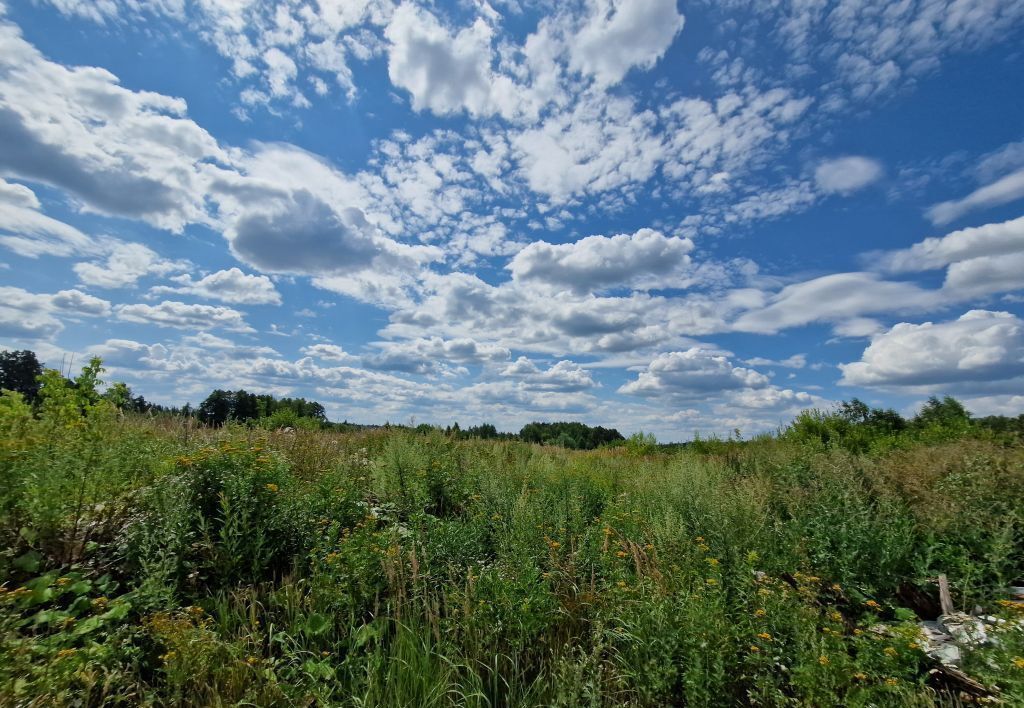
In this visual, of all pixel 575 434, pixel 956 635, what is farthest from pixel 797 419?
pixel 575 434

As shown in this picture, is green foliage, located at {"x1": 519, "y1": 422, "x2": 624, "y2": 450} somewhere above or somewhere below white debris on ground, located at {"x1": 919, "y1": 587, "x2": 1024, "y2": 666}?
above

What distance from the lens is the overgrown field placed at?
2.84m

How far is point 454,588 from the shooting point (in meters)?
3.82

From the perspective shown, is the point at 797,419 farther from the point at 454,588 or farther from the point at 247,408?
the point at 247,408

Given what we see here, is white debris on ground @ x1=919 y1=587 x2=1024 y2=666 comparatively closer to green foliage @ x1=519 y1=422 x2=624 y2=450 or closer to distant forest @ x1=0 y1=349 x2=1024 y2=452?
distant forest @ x1=0 y1=349 x2=1024 y2=452

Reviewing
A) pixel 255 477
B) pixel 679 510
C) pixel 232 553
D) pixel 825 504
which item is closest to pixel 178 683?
pixel 232 553

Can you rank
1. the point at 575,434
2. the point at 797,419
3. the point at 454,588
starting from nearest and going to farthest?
the point at 454,588
the point at 797,419
the point at 575,434

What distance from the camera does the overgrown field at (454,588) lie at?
2.84 metres

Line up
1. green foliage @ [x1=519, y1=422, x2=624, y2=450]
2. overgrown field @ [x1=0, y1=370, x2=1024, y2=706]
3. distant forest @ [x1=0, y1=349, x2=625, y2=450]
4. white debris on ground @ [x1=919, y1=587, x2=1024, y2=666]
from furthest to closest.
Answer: green foliage @ [x1=519, y1=422, x2=624, y2=450], distant forest @ [x1=0, y1=349, x2=625, y2=450], white debris on ground @ [x1=919, y1=587, x2=1024, y2=666], overgrown field @ [x1=0, y1=370, x2=1024, y2=706]

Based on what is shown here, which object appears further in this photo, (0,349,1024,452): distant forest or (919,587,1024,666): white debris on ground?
(0,349,1024,452): distant forest

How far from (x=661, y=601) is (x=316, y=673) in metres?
2.32

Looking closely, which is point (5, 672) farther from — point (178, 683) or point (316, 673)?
point (316, 673)

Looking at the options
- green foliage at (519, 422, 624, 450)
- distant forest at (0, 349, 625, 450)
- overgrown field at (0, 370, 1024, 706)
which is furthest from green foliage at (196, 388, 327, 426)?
green foliage at (519, 422, 624, 450)

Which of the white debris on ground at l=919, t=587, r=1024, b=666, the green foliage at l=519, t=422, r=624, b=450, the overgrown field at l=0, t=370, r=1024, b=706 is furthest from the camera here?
the green foliage at l=519, t=422, r=624, b=450
